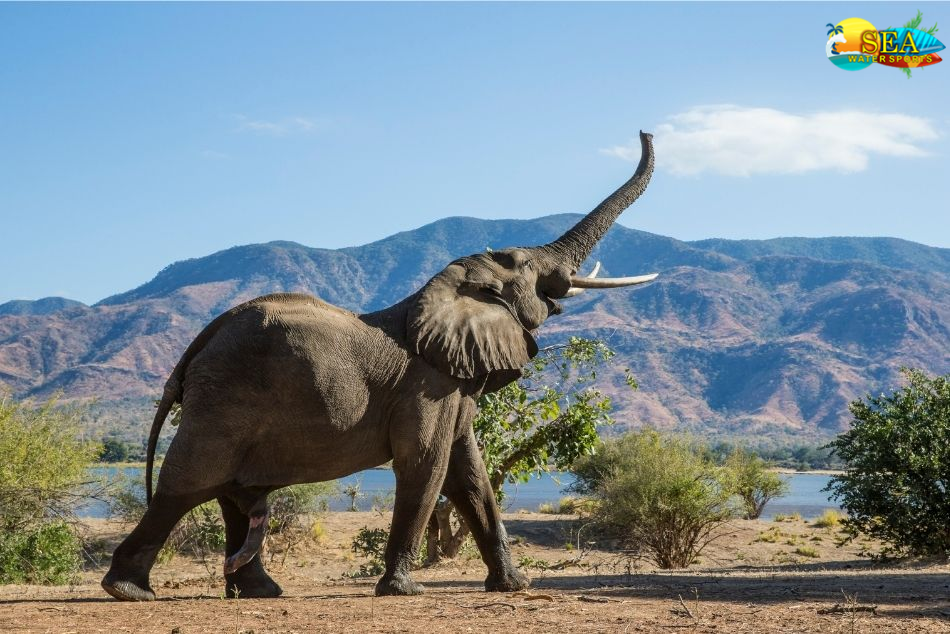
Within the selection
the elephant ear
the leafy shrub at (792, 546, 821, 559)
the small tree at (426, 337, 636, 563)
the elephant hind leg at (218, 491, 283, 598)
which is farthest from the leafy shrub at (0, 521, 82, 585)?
the leafy shrub at (792, 546, 821, 559)

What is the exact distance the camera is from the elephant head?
32.1 feet

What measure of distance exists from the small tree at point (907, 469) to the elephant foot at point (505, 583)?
11.3 meters

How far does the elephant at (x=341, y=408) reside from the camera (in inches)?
355

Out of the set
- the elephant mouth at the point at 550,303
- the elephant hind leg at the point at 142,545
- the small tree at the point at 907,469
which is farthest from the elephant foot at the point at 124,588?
the small tree at the point at 907,469

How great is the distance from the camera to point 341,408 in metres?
9.27

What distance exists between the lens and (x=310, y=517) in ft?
115

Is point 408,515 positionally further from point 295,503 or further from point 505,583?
point 295,503

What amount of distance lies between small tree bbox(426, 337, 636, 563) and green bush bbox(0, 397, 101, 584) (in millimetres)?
6340

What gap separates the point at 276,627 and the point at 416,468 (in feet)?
7.55

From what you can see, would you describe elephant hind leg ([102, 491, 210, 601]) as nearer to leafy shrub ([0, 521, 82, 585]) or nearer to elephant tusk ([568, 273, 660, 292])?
elephant tusk ([568, 273, 660, 292])

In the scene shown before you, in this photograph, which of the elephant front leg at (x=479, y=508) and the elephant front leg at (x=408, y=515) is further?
the elephant front leg at (x=479, y=508)

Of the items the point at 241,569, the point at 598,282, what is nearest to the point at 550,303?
the point at 598,282

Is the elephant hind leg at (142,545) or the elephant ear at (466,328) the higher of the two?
the elephant ear at (466,328)

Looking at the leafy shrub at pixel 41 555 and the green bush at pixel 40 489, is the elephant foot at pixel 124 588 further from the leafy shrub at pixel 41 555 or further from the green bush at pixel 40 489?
the leafy shrub at pixel 41 555
